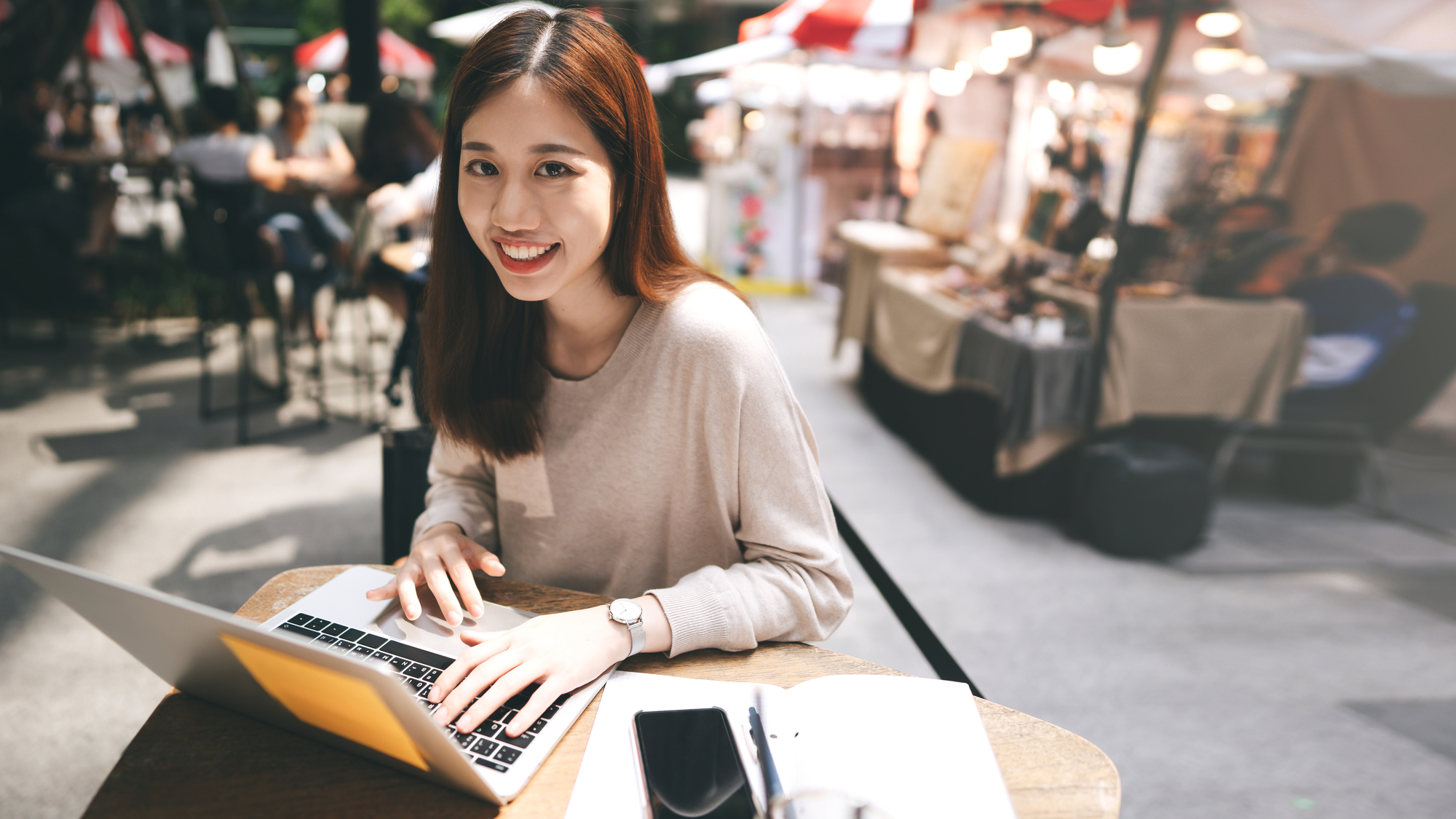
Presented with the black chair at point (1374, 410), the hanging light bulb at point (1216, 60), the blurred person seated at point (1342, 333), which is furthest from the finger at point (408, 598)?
the hanging light bulb at point (1216, 60)

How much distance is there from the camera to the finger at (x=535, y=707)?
81 cm

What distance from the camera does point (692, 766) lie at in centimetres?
76

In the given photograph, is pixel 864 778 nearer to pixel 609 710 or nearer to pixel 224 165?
pixel 609 710

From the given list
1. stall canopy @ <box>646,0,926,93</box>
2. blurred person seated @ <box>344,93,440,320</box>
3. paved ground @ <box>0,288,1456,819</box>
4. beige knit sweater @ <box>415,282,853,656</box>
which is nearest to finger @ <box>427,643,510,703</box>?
beige knit sweater @ <box>415,282,853,656</box>

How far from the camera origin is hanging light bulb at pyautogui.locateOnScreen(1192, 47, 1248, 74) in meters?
5.52

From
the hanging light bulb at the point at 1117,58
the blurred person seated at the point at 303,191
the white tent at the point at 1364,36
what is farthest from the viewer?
the hanging light bulb at the point at 1117,58

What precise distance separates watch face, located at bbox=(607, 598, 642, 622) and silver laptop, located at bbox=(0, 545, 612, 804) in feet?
0.26

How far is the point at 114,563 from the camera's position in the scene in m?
3.01

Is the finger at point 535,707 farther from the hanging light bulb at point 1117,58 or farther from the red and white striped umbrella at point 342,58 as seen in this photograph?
the red and white striped umbrella at point 342,58

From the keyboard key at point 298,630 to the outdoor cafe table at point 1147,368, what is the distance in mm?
3188

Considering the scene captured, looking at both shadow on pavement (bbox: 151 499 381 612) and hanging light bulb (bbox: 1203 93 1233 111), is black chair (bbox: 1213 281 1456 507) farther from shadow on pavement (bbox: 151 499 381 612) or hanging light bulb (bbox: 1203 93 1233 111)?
shadow on pavement (bbox: 151 499 381 612)

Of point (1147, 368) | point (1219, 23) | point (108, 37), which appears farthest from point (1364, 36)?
point (108, 37)

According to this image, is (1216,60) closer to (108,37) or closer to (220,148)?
(220,148)

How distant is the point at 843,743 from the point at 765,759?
0.09 metres
